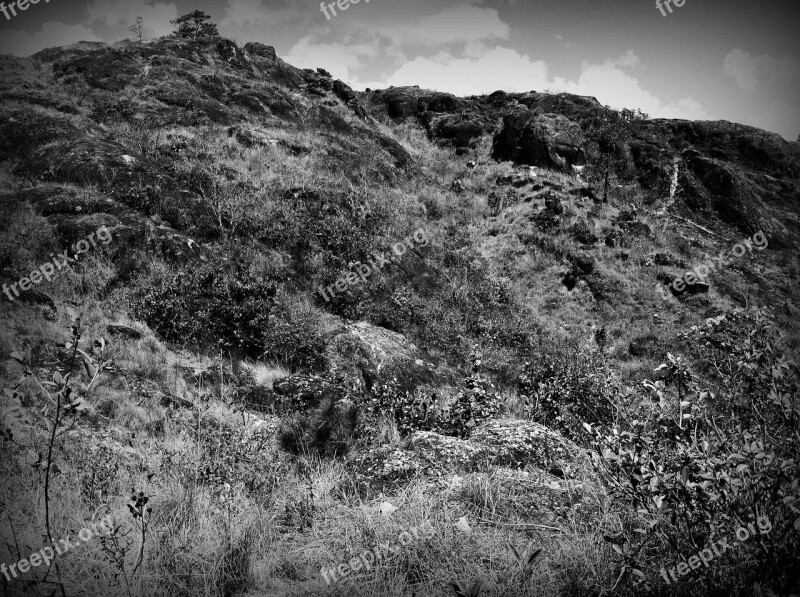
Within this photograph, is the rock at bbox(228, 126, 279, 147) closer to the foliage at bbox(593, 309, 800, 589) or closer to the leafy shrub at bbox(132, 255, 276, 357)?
the leafy shrub at bbox(132, 255, 276, 357)

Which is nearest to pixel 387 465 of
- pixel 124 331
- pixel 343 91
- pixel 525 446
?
pixel 525 446

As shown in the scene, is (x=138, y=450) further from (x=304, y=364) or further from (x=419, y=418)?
(x=304, y=364)

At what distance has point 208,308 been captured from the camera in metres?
9.45

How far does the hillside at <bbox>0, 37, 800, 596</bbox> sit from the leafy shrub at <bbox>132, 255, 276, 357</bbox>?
7cm

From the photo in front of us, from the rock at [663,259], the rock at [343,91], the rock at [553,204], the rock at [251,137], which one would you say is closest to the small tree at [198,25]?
the rock at [343,91]

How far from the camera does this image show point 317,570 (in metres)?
2.81

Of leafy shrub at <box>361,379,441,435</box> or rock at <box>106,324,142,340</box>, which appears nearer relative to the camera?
leafy shrub at <box>361,379,441,435</box>

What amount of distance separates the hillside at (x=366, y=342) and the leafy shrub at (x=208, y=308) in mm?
65

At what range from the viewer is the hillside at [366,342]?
2531mm

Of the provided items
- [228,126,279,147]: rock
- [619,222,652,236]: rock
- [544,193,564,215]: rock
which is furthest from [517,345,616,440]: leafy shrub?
[228,126,279,147]: rock

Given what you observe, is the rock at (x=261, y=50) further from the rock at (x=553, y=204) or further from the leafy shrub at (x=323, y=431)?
the leafy shrub at (x=323, y=431)

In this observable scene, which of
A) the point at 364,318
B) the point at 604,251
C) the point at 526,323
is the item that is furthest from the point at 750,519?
the point at 604,251

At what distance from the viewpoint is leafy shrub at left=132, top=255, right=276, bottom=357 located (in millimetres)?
8742

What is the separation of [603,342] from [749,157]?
28.5 metres
